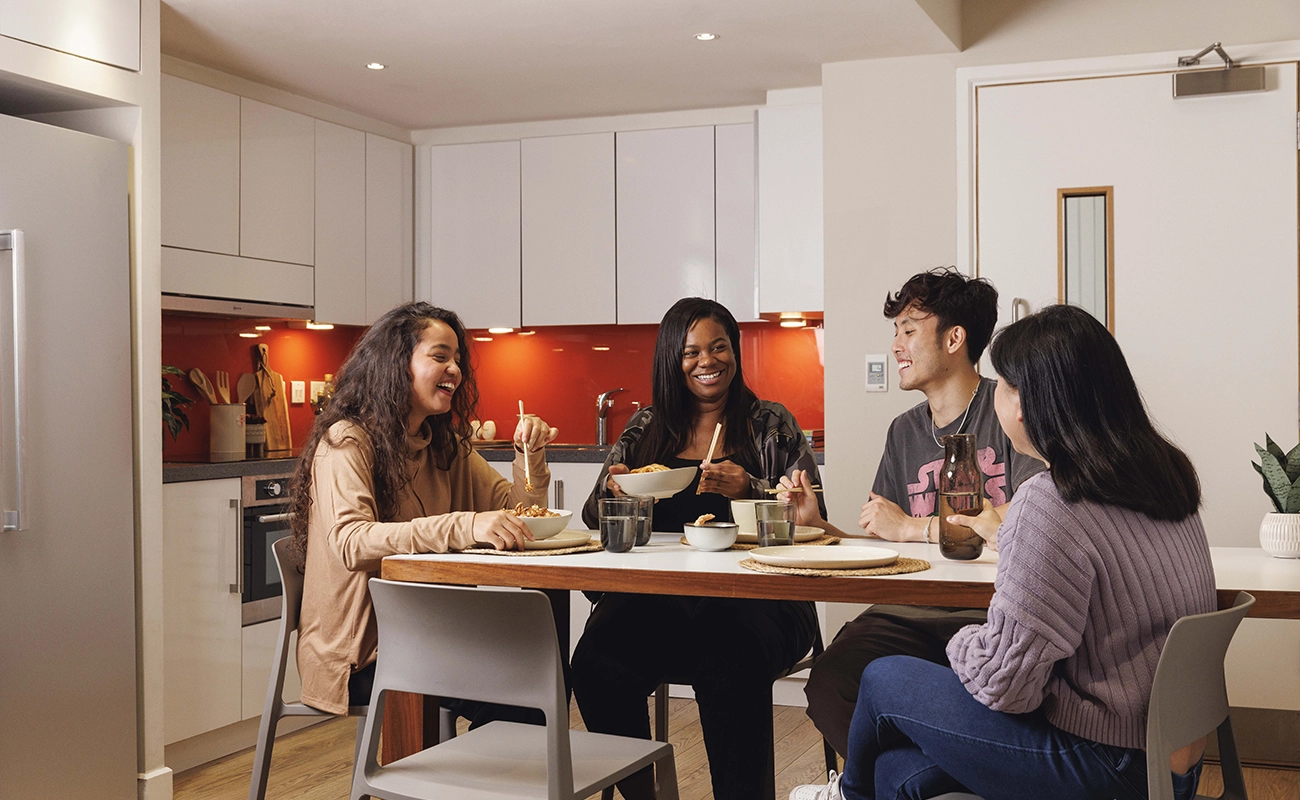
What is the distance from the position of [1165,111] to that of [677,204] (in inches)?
70.2

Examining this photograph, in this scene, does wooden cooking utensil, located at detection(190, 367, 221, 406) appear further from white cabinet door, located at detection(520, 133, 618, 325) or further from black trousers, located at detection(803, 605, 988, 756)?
black trousers, located at detection(803, 605, 988, 756)

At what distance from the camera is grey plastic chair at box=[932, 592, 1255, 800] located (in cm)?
142

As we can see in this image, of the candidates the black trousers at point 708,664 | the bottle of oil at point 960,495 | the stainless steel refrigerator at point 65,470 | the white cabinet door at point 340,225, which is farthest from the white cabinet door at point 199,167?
the bottle of oil at point 960,495

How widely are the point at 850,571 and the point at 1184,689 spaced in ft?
1.64

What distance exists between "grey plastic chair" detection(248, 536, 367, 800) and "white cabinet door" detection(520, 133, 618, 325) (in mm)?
2432

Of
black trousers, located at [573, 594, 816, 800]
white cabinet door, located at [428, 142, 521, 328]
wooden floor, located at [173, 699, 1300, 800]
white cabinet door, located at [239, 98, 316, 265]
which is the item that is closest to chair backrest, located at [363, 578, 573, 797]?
black trousers, located at [573, 594, 816, 800]

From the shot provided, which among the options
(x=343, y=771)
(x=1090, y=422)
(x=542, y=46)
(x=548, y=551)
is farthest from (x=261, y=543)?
(x=1090, y=422)

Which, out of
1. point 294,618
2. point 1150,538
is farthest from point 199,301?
point 1150,538

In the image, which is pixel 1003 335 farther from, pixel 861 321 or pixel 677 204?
pixel 677 204

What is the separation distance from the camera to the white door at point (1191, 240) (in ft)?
11.3

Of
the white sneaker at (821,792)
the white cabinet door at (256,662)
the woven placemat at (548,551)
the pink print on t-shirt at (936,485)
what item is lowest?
the white cabinet door at (256,662)

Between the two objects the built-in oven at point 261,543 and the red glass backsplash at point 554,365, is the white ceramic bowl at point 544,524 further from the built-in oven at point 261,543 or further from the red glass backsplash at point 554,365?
the red glass backsplash at point 554,365

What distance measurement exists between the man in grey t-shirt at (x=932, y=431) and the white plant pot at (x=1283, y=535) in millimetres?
441

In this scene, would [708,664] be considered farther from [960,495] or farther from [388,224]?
[388,224]
